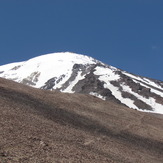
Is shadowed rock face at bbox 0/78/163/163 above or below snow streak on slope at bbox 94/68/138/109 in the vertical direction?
below

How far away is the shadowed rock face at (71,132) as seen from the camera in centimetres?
1906

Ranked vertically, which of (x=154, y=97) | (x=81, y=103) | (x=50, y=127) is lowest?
(x=50, y=127)

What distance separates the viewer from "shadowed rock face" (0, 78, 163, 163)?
1906 cm

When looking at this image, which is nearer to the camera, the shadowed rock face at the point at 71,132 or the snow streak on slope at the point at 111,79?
the shadowed rock face at the point at 71,132

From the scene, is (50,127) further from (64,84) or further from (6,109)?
(64,84)

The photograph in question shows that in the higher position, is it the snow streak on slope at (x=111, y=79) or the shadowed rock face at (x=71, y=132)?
the snow streak on slope at (x=111, y=79)

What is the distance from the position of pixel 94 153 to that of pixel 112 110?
22.2 metres

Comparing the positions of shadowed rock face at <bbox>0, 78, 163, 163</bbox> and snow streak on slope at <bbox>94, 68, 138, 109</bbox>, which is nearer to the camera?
shadowed rock face at <bbox>0, 78, 163, 163</bbox>

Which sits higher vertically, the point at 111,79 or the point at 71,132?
the point at 111,79

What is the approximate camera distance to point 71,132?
1020 inches

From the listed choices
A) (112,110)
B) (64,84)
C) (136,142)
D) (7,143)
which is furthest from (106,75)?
(7,143)

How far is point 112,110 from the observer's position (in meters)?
43.7

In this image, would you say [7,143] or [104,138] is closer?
[7,143]

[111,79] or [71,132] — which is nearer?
[71,132]
